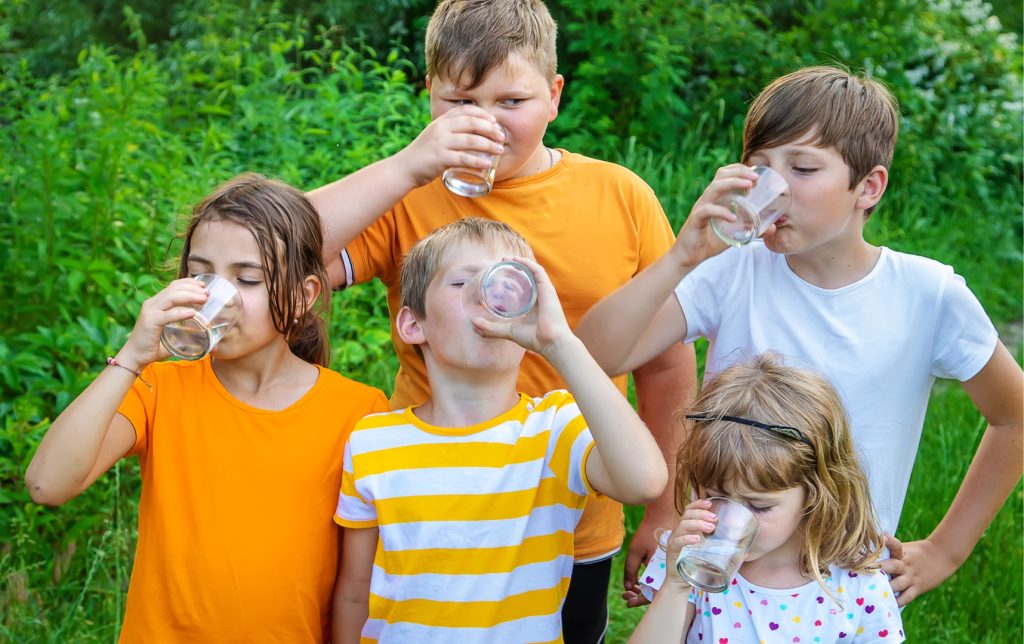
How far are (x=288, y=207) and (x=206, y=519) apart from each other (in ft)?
2.40

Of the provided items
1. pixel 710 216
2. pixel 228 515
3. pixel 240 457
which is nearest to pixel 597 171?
pixel 710 216

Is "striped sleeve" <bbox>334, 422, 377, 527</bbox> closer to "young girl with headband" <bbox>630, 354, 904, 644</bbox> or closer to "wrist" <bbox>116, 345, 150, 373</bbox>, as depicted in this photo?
"wrist" <bbox>116, 345, 150, 373</bbox>

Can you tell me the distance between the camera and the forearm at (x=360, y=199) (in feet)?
8.50

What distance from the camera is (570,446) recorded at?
2412 millimetres

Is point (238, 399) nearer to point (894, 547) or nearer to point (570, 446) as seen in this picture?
point (570, 446)

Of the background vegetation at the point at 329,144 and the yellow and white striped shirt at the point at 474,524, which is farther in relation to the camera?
the background vegetation at the point at 329,144

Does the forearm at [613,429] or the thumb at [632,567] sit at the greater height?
the forearm at [613,429]

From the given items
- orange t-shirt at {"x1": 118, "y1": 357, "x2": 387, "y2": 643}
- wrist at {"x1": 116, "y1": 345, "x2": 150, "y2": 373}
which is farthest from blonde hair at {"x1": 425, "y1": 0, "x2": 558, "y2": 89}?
wrist at {"x1": 116, "y1": 345, "x2": 150, "y2": 373}

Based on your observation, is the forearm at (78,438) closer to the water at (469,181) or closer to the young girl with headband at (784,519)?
the water at (469,181)

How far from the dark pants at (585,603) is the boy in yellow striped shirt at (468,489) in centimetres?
27

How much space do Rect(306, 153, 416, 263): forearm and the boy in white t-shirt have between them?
538mm

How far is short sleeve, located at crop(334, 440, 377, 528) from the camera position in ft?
8.14

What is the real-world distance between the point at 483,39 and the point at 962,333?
4.15 ft

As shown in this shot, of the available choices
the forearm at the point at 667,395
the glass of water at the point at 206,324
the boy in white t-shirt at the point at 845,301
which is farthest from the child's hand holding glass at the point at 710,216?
the glass of water at the point at 206,324
